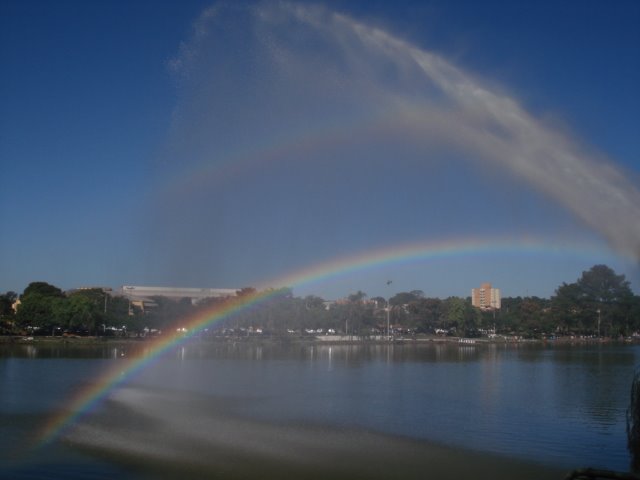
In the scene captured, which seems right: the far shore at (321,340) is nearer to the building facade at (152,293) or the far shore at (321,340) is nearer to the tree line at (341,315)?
the tree line at (341,315)

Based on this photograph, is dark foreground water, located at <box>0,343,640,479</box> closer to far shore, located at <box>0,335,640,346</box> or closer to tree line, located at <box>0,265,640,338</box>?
far shore, located at <box>0,335,640,346</box>

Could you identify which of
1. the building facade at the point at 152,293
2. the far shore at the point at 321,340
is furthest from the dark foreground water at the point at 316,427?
the building facade at the point at 152,293

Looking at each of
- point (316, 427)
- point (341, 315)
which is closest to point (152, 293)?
point (341, 315)

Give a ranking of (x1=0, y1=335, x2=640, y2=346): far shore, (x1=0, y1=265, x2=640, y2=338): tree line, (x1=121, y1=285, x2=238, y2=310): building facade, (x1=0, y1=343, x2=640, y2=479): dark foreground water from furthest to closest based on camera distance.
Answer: (x1=121, y1=285, x2=238, y2=310): building facade
(x1=0, y1=265, x2=640, y2=338): tree line
(x1=0, y1=335, x2=640, y2=346): far shore
(x1=0, y1=343, x2=640, y2=479): dark foreground water

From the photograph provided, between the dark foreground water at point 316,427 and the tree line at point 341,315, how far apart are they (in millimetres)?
52595

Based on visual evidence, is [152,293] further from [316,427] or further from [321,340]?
[316,427]

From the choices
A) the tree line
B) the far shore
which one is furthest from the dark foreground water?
the tree line

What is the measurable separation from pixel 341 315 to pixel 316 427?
104 meters

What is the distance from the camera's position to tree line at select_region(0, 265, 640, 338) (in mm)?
92938

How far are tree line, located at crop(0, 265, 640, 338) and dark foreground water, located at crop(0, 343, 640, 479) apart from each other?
173ft

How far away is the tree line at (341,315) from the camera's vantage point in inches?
3659

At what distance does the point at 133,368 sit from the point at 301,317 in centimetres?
6692

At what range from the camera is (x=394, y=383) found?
40.8 m

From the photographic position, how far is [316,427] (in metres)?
23.8
